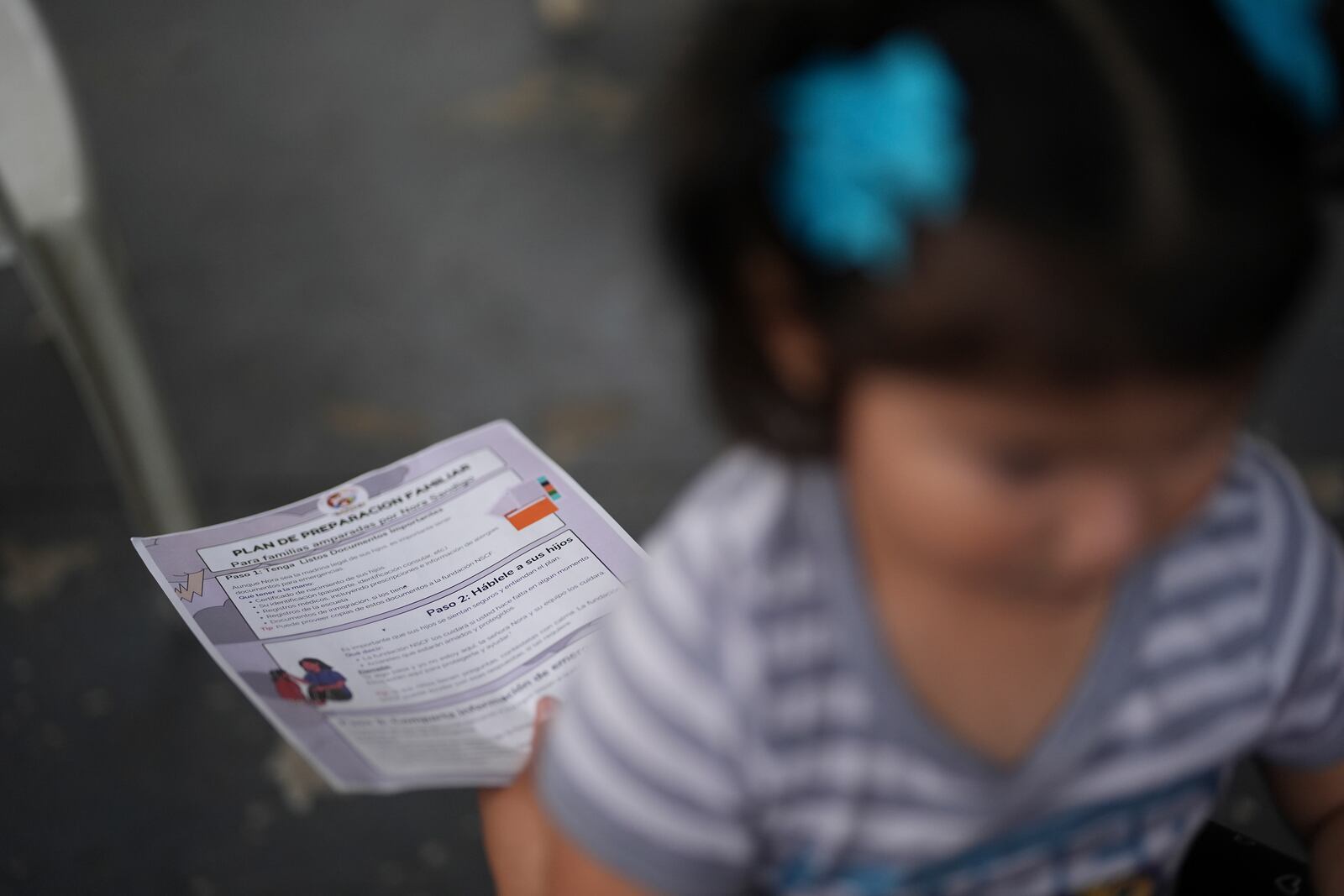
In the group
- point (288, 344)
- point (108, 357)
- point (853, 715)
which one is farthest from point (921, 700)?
point (288, 344)

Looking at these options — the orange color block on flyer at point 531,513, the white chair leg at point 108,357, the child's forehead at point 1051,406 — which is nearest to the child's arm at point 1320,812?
the child's forehead at point 1051,406

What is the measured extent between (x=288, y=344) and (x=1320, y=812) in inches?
55.0

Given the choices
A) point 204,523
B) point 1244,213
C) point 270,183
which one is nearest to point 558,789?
point 1244,213

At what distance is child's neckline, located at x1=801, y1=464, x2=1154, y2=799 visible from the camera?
0.46 metres

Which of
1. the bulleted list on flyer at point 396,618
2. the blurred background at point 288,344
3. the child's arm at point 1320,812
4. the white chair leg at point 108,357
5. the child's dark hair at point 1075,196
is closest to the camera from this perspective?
the child's dark hair at point 1075,196

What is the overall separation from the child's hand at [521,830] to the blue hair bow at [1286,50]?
0.48 m

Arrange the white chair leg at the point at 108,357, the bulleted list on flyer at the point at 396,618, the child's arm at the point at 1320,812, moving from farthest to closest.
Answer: the white chair leg at the point at 108,357 → the bulleted list on flyer at the point at 396,618 → the child's arm at the point at 1320,812

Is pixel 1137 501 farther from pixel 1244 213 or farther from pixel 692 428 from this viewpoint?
pixel 692 428

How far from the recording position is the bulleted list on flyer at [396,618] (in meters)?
0.72

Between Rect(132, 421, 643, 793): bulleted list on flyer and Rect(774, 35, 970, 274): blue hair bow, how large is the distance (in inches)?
15.5

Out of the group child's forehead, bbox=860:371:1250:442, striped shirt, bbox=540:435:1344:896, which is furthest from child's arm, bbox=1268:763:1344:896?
child's forehead, bbox=860:371:1250:442

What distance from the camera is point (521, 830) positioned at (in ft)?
2.31

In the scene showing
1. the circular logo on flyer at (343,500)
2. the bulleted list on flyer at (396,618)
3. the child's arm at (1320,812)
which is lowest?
the child's arm at (1320,812)

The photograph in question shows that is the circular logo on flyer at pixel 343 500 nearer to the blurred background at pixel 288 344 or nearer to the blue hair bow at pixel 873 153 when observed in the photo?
the blurred background at pixel 288 344
